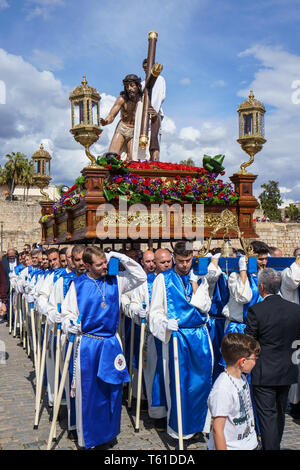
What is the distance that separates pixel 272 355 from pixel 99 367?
5.77 ft

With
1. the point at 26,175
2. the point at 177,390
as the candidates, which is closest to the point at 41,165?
the point at 177,390

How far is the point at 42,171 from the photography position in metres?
12.0

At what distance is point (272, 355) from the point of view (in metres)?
3.97

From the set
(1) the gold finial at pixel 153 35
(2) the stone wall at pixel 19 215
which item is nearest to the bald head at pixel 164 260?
(1) the gold finial at pixel 153 35

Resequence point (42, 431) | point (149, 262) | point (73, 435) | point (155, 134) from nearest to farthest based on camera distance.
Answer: point (73, 435) < point (42, 431) < point (149, 262) < point (155, 134)

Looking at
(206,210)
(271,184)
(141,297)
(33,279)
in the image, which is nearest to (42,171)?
(33,279)

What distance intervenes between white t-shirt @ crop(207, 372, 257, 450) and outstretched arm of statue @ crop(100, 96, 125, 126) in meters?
6.72

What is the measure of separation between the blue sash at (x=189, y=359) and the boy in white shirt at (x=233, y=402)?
69.1 inches

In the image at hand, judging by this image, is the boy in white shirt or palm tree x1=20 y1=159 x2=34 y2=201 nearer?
the boy in white shirt

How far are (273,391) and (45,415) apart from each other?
10.5 ft

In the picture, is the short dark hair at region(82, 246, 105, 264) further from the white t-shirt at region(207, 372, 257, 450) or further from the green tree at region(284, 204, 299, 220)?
the green tree at region(284, 204, 299, 220)

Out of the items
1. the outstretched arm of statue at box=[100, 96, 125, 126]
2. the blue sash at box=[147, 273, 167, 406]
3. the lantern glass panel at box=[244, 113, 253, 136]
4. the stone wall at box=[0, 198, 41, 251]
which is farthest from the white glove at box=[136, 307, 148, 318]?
the stone wall at box=[0, 198, 41, 251]

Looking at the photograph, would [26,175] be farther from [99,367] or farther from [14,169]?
[99,367]

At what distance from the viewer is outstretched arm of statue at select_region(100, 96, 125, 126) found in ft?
29.7
